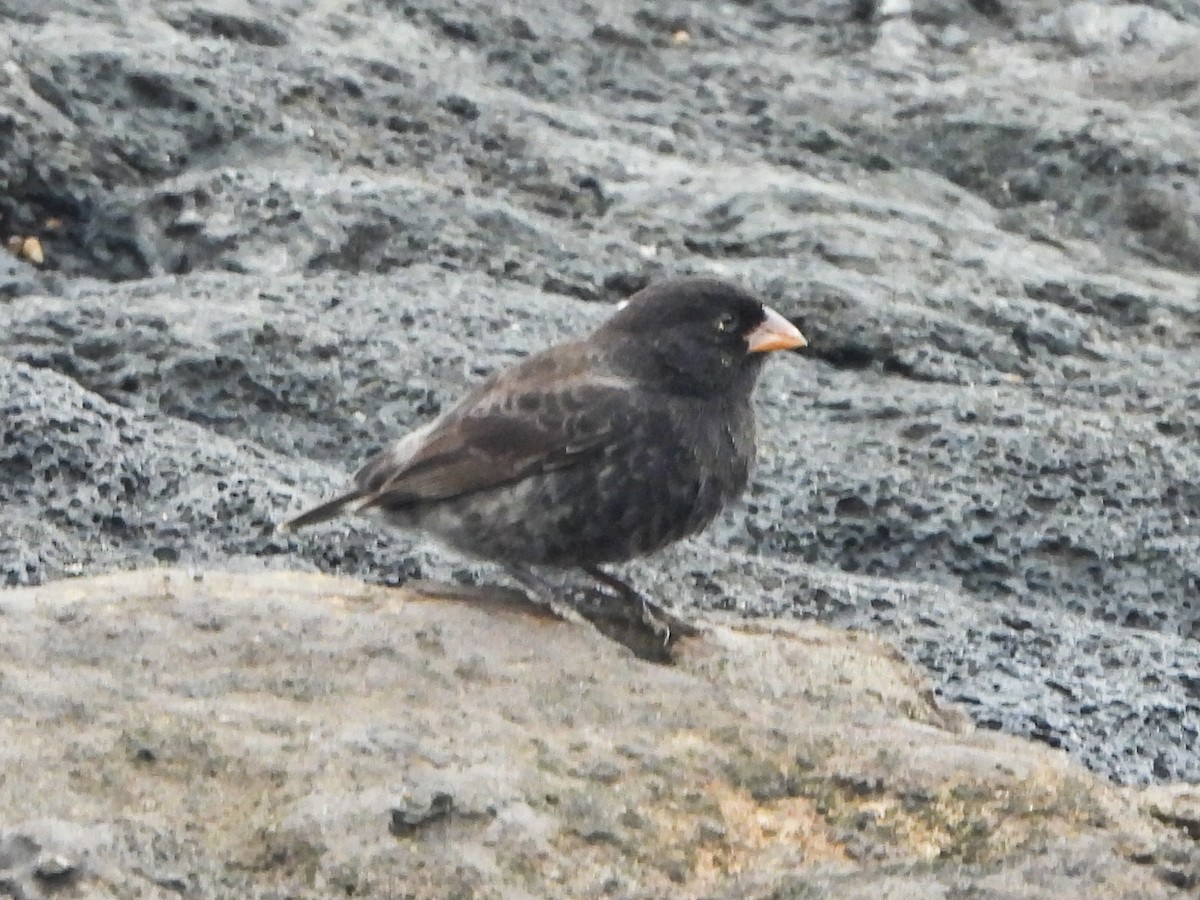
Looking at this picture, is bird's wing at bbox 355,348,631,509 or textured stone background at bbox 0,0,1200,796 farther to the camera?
textured stone background at bbox 0,0,1200,796

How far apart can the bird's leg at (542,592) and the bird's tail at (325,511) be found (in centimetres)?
46

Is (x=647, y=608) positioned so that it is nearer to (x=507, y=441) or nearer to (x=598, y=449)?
(x=598, y=449)

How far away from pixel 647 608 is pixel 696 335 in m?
0.91

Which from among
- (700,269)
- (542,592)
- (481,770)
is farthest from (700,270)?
(481,770)

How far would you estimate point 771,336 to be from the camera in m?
5.58

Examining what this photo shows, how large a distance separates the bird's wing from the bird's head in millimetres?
136

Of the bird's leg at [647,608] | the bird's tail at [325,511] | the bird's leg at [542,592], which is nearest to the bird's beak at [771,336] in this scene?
the bird's leg at [647,608]

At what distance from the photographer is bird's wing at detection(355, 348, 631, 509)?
521 centimetres

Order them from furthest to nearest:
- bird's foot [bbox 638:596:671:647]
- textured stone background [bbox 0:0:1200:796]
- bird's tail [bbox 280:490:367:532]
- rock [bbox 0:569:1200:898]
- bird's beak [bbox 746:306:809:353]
Answer: bird's beak [bbox 746:306:809:353]
textured stone background [bbox 0:0:1200:796]
bird's tail [bbox 280:490:367:532]
bird's foot [bbox 638:596:671:647]
rock [bbox 0:569:1200:898]

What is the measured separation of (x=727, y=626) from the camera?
4.88m

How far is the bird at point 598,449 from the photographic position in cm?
516

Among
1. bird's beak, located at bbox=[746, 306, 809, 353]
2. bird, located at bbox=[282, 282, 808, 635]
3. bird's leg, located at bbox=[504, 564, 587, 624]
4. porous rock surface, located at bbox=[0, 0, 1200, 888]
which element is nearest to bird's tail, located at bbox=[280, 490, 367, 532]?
bird, located at bbox=[282, 282, 808, 635]

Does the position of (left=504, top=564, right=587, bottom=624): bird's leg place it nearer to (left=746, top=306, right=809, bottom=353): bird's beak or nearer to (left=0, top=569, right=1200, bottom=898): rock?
(left=0, top=569, right=1200, bottom=898): rock

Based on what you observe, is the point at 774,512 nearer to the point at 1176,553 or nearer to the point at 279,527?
the point at 1176,553
